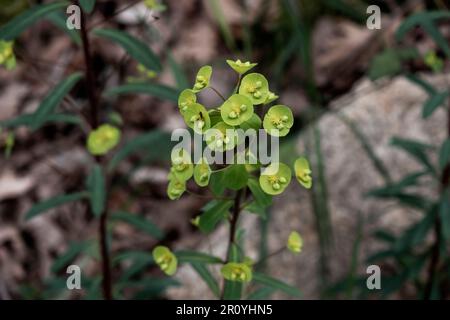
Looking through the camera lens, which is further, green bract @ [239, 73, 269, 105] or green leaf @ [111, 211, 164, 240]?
green leaf @ [111, 211, 164, 240]

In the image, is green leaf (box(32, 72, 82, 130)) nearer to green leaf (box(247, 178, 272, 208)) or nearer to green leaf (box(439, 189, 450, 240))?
green leaf (box(247, 178, 272, 208))

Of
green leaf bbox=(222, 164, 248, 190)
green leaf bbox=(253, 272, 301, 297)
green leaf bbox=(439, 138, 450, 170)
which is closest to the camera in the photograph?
green leaf bbox=(222, 164, 248, 190)

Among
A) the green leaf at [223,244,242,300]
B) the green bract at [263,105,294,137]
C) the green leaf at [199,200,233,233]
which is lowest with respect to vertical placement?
the green leaf at [223,244,242,300]

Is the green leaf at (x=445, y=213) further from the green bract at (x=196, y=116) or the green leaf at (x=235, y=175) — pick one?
the green bract at (x=196, y=116)

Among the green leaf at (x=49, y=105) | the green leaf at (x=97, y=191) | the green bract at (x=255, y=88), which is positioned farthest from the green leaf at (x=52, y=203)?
the green bract at (x=255, y=88)

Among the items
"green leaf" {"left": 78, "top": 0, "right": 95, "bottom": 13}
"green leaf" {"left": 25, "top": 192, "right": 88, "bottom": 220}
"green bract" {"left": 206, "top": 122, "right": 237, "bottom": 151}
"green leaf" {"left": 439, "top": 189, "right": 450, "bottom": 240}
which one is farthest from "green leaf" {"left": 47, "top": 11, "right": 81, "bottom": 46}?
"green leaf" {"left": 439, "top": 189, "right": 450, "bottom": 240}

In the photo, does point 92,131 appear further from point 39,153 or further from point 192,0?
point 192,0

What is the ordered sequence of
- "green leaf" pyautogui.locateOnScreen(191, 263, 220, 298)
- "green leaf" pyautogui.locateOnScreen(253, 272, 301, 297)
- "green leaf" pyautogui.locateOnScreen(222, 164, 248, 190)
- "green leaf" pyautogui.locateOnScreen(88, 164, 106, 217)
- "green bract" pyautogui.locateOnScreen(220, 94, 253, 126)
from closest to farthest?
1. "green bract" pyautogui.locateOnScreen(220, 94, 253, 126)
2. "green leaf" pyautogui.locateOnScreen(222, 164, 248, 190)
3. "green leaf" pyautogui.locateOnScreen(253, 272, 301, 297)
4. "green leaf" pyautogui.locateOnScreen(191, 263, 220, 298)
5. "green leaf" pyautogui.locateOnScreen(88, 164, 106, 217)
